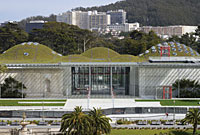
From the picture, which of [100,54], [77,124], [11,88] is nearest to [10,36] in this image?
[100,54]

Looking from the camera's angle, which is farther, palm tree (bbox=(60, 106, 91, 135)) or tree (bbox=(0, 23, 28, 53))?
tree (bbox=(0, 23, 28, 53))

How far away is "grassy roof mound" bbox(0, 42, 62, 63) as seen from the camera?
85.4 m

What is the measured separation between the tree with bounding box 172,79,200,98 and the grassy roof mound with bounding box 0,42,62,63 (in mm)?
25859

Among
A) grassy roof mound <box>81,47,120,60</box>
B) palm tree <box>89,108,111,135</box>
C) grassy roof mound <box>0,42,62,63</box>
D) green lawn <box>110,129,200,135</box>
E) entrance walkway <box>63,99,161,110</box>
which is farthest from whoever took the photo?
grassy roof mound <box>81,47,120,60</box>

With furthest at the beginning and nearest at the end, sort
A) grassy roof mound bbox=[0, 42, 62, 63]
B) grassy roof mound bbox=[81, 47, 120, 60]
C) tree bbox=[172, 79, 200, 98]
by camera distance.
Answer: grassy roof mound bbox=[81, 47, 120, 60], grassy roof mound bbox=[0, 42, 62, 63], tree bbox=[172, 79, 200, 98]

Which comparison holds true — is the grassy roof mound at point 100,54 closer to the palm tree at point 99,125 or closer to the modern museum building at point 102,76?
the modern museum building at point 102,76

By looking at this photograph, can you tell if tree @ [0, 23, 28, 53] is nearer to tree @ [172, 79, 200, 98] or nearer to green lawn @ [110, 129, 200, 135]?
tree @ [172, 79, 200, 98]

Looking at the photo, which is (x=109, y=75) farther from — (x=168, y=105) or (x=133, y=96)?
(x=168, y=105)

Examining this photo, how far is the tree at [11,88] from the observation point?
76.0 meters

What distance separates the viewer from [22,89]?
2977 inches

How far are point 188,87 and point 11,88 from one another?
33740 mm

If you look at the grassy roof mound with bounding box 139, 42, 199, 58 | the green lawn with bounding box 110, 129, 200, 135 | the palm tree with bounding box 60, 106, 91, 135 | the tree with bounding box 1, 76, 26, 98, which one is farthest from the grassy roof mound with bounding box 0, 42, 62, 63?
the palm tree with bounding box 60, 106, 91, 135

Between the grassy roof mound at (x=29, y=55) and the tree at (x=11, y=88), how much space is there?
8545 millimetres

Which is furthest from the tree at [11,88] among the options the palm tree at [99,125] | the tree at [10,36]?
the tree at [10,36]
